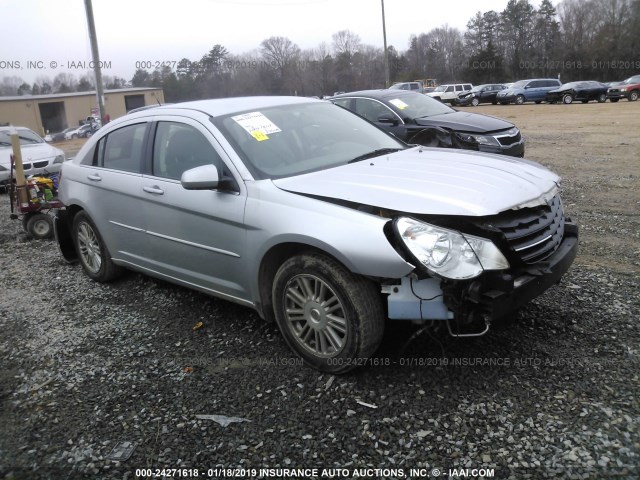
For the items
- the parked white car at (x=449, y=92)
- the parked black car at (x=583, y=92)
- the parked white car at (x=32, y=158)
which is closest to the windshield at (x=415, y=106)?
the parked white car at (x=32, y=158)

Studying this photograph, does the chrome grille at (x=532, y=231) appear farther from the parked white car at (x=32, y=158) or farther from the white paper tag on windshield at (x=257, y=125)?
the parked white car at (x=32, y=158)

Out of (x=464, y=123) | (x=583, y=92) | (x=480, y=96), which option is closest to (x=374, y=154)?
(x=464, y=123)

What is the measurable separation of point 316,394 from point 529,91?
37.0 metres

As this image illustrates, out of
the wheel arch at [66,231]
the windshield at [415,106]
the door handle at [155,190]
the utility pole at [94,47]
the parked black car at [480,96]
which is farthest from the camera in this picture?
the parked black car at [480,96]

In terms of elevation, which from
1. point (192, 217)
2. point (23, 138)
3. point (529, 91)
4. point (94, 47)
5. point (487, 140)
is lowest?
point (192, 217)

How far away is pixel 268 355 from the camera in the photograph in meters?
3.69

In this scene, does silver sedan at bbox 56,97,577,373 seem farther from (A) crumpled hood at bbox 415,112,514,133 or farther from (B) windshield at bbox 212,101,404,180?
(A) crumpled hood at bbox 415,112,514,133

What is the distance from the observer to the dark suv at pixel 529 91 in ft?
116

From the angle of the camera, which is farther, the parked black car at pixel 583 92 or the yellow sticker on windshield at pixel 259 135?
the parked black car at pixel 583 92

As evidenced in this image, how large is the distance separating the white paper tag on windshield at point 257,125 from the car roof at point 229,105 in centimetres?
13

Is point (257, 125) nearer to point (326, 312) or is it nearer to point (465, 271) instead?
point (326, 312)

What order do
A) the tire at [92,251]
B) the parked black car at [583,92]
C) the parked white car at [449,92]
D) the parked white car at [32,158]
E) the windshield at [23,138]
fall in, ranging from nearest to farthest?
the tire at [92,251]
the parked white car at [32,158]
the windshield at [23,138]
the parked black car at [583,92]
the parked white car at [449,92]

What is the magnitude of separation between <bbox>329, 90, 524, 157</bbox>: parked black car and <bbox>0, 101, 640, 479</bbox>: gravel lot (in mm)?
4411

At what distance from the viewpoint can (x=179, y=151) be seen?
4152mm
